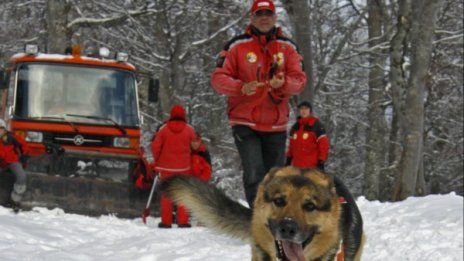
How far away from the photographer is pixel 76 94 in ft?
38.1

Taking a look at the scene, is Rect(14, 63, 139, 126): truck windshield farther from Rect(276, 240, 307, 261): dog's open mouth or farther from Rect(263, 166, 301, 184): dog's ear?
Rect(276, 240, 307, 261): dog's open mouth

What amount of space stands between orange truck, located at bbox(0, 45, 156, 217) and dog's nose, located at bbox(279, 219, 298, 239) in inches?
264

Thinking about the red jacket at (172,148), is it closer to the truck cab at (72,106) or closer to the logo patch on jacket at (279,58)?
the truck cab at (72,106)

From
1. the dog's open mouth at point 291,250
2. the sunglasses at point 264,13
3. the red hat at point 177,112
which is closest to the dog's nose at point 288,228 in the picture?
the dog's open mouth at point 291,250

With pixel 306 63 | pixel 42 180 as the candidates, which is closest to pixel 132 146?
pixel 42 180

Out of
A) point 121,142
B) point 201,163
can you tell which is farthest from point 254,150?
point 121,142

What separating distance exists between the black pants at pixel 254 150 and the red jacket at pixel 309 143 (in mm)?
4534

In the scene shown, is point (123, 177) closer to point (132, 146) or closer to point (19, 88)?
point (132, 146)

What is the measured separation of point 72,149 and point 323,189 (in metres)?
7.56

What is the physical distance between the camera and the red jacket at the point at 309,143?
11047 millimetres

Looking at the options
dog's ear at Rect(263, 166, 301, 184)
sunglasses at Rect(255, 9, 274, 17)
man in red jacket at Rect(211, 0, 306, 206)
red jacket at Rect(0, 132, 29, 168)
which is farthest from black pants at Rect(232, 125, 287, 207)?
red jacket at Rect(0, 132, 29, 168)

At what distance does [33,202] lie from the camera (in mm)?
9898

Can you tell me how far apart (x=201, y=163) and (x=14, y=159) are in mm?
2638

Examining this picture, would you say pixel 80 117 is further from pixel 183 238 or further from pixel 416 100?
pixel 416 100
